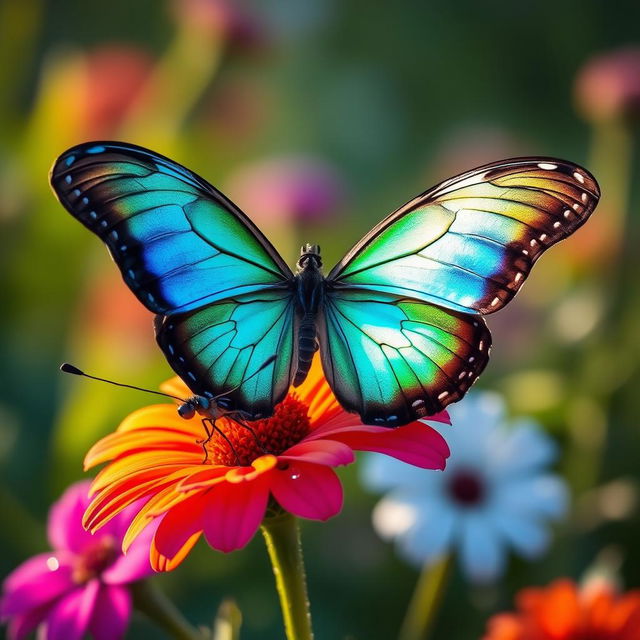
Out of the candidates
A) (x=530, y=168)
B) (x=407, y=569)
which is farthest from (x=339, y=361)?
(x=407, y=569)

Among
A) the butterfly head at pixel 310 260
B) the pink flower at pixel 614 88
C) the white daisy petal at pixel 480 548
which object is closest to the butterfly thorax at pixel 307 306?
the butterfly head at pixel 310 260

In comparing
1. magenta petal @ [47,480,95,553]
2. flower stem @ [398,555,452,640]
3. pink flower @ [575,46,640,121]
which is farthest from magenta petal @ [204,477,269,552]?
pink flower @ [575,46,640,121]

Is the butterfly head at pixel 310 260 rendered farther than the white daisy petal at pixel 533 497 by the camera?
No

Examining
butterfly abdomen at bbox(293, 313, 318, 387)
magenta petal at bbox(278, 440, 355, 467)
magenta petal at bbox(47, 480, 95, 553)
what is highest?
butterfly abdomen at bbox(293, 313, 318, 387)

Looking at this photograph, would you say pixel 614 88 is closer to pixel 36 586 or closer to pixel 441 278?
pixel 441 278

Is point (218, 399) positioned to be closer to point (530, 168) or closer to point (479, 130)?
point (530, 168)

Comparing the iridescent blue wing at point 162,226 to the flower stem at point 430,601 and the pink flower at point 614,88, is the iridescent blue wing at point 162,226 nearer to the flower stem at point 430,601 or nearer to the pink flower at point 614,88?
the flower stem at point 430,601

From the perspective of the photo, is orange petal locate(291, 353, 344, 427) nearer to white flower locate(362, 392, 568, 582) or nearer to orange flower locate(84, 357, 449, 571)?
orange flower locate(84, 357, 449, 571)
